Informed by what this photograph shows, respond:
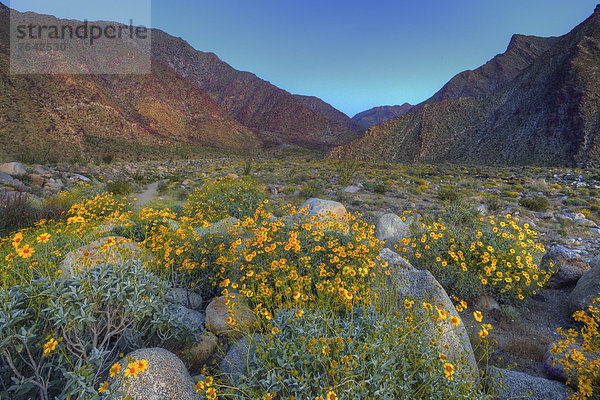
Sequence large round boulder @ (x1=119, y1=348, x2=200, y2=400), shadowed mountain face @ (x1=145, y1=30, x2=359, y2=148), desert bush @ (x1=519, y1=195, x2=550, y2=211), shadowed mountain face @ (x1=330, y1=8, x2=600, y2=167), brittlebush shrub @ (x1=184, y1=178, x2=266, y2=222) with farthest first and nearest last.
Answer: shadowed mountain face @ (x1=145, y1=30, x2=359, y2=148) < shadowed mountain face @ (x1=330, y1=8, x2=600, y2=167) < desert bush @ (x1=519, y1=195, x2=550, y2=211) < brittlebush shrub @ (x1=184, y1=178, x2=266, y2=222) < large round boulder @ (x1=119, y1=348, x2=200, y2=400)

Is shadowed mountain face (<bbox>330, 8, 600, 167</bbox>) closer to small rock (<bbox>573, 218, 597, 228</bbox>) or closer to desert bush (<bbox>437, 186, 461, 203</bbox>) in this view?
desert bush (<bbox>437, 186, 461, 203</bbox>)

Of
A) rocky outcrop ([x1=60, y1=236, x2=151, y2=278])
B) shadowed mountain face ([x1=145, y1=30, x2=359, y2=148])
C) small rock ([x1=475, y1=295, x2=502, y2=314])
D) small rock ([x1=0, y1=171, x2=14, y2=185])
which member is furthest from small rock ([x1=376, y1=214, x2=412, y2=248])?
shadowed mountain face ([x1=145, y1=30, x2=359, y2=148])

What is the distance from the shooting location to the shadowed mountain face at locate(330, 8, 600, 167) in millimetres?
31422

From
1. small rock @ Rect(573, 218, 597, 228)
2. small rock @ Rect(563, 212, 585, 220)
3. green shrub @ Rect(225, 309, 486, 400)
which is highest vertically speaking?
small rock @ Rect(563, 212, 585, 220)

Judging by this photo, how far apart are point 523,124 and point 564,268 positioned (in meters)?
45.9

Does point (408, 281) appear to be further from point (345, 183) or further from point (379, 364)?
point (345, 183)

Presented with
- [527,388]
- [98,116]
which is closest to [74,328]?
[527,388]

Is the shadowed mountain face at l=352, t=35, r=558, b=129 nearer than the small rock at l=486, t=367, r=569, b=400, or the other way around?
the small rock at l=486, t=367, r=569, b=400

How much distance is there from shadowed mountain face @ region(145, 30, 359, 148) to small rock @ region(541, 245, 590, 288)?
101379 mm

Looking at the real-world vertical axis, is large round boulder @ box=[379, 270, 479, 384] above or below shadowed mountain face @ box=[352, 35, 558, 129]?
below

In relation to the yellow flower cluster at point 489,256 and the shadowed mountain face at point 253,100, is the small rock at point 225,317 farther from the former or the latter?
the shadowed mountain face at point 253,100

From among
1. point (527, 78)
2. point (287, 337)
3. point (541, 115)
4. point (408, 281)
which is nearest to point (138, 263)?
point (287, 337)

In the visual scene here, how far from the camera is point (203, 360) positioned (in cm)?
268

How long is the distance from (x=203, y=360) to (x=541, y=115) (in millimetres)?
51547
